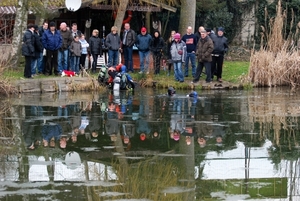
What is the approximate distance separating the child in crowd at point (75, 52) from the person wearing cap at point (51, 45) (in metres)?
0.69

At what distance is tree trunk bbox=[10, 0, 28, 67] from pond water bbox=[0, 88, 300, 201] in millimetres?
5862

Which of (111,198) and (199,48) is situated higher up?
(199,48)

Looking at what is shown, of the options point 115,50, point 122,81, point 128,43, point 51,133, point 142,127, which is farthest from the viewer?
point 128,43

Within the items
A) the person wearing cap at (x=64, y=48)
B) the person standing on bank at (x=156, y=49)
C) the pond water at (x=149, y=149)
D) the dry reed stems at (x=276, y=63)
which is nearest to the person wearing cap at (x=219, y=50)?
the dry reed stems at (x=276, y=63)

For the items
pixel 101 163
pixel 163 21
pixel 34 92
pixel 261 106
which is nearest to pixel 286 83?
pixel 261 106

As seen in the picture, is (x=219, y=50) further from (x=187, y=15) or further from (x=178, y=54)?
(x=187, y=15)

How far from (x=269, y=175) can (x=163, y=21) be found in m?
25.0

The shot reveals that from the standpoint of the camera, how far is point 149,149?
12023mm

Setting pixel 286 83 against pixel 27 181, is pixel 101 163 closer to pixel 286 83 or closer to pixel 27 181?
pixel 27 181

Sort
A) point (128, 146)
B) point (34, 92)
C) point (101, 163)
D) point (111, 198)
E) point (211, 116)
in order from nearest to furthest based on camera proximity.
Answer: point (111, 198), point (101, 163), point (128, 146), point (211, 116), point (34, 92)

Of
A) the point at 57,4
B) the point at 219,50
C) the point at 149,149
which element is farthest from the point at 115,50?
the point at 149,149

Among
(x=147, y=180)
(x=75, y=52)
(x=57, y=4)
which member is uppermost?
(x=57, y=4)

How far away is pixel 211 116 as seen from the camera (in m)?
16.3

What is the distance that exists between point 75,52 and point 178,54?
338 centimetres
